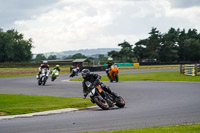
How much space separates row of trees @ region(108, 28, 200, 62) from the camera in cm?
10688

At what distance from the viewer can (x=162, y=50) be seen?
110 metres

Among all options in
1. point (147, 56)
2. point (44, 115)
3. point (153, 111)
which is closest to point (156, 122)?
point (153, 111)

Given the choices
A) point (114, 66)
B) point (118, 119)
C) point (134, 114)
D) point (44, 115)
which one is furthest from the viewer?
point (114, 66)

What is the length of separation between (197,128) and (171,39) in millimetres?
109729

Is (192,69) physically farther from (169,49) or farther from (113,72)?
(169,49)

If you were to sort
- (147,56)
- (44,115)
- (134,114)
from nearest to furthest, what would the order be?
(134,114), (44,115), (147,56)

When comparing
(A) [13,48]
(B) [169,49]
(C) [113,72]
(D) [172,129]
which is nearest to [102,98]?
(D) [172,129]

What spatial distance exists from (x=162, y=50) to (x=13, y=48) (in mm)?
43146

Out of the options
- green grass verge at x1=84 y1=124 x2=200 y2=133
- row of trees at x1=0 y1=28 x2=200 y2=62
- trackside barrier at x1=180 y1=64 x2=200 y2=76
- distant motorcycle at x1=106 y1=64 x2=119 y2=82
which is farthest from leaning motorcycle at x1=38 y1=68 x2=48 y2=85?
row of trees at x1=0 y1=28 x2=200 y2=62

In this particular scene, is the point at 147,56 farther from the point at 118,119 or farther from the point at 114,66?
the point at 118,119

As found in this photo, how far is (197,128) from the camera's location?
798 cm

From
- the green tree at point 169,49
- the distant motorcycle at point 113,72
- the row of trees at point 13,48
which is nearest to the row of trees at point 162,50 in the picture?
the green tree at point 169,49

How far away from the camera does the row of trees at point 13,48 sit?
357ft

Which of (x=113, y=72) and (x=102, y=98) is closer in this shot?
(x=102, y=98)
